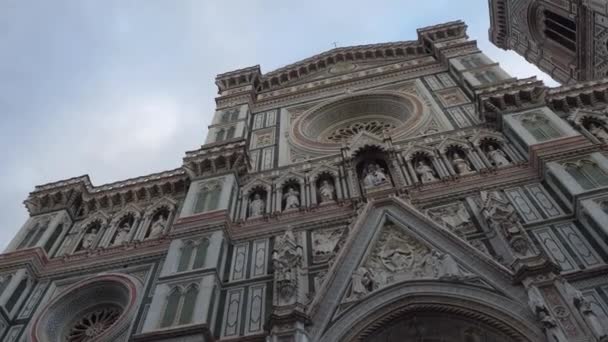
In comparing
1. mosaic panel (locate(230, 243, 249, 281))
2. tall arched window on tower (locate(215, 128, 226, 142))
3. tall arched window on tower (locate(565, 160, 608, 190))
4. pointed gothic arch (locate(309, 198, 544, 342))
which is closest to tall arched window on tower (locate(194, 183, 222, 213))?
mosaic panel (locate(230, 243, 249, 281))

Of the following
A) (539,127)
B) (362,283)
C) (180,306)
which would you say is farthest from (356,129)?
(180,306)

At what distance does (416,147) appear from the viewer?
38.3 feet

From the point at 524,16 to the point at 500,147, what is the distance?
479 inches

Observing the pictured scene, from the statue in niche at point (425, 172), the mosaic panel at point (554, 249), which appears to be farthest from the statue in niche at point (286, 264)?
the mosaic panel at point (554, 249)

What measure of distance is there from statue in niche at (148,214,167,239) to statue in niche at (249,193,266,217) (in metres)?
1.90

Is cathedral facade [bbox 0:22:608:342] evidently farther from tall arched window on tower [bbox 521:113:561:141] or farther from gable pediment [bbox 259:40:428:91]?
gable pediment [bbox 259:40:428:91]

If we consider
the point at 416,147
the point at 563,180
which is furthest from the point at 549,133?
the point at 416,147

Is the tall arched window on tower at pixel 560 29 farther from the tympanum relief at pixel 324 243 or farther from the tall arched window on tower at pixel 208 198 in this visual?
the tall arched window on tower at pixel 208 198

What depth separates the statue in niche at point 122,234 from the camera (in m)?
11.1

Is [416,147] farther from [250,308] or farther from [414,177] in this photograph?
[250,308]

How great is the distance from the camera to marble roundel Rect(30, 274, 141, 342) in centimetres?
912

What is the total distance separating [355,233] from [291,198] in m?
2.34

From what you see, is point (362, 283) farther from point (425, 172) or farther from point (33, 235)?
point (33, 235)

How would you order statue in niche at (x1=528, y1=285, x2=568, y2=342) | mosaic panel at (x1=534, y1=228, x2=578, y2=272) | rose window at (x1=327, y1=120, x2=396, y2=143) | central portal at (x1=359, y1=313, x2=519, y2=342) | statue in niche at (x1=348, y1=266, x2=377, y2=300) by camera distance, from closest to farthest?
1. statue in niche at (x1=528, y1=285, x2=568, y2=342)
2. central portal at (x1=359, y1=313, x2=519, y2=342)
3. mosaic panel at (x1=534, y1=228, x2=578, y2=272)
4. statue in niche at (x1=348, y1=266, x2=377, y2=300)
5. rose window at (x1=327, y1=120, x2=396, y2=143)
